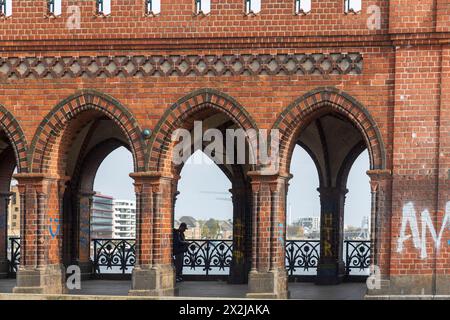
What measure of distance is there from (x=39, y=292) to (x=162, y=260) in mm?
2522

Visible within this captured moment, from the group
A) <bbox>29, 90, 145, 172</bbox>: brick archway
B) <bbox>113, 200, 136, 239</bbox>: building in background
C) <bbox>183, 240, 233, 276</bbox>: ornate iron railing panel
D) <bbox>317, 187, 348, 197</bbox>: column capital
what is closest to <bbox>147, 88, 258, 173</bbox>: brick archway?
<bbox>29, 90, 145, 172</bbox>: brick archway

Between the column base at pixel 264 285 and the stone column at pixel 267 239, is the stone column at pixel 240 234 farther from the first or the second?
the column base at pixel 264 285

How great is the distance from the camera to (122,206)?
18062 centimetres

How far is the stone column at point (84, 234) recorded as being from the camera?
2712 cm

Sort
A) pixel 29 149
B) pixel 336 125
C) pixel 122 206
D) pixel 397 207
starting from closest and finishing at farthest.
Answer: pixel 397 207
pixel 29 149
pixel 336 125
pixel 122 206

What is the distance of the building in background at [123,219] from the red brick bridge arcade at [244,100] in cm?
14055

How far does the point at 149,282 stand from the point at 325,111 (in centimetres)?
482

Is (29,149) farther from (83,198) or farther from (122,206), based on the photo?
(122,206)

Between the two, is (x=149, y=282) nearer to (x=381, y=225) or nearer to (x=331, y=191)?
(x=381, y=225)

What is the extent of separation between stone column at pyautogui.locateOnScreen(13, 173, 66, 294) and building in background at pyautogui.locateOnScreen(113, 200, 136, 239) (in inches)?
5525

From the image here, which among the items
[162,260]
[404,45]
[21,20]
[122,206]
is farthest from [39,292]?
[122,206]

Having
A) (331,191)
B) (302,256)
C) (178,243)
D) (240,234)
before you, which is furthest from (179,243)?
(331,191)

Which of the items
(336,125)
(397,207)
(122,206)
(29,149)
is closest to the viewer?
(397,207)

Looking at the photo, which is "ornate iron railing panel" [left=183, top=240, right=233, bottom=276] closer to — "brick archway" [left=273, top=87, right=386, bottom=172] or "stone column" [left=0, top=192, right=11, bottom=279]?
"stone column" [left=0, top=192, right=11, bottom=279]
